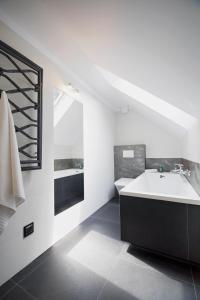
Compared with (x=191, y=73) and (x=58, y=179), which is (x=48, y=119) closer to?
(x=58, y=179)

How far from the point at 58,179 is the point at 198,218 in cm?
158

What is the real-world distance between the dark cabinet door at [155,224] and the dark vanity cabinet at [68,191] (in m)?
0.83

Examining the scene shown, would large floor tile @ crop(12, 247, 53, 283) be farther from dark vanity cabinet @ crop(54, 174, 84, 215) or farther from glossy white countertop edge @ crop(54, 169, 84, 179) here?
glossy white countertop edge @ crop(54, 169, 84, 179)

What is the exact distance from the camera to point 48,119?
1.75 meters

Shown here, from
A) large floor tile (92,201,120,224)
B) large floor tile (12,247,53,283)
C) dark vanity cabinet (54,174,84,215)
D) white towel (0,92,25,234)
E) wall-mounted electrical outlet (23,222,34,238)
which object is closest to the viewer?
white towel (0,92,25,234)

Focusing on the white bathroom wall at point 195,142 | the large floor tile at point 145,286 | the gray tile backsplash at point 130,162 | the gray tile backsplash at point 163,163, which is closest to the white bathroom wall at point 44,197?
the large floor tile at point 145,286

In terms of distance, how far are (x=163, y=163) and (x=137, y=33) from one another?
3006 millimetres

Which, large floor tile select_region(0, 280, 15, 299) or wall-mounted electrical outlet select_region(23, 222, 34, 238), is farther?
wall-mounted electrical outlet select_region(23, 222, 34, 238)

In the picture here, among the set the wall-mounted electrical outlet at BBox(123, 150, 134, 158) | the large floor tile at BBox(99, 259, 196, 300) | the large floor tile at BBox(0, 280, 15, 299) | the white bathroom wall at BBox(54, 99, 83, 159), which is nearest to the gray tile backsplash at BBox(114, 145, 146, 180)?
the wall-mounted electrical outlet at BBox(123, 150, 134, 158)

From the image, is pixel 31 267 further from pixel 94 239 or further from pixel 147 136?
pixel 147 136

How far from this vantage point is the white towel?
1.08 metres

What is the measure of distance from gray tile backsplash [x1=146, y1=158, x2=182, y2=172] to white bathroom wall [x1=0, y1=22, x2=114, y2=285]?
1395 mm

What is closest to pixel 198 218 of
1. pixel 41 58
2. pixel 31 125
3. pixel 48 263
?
pixel 48 263

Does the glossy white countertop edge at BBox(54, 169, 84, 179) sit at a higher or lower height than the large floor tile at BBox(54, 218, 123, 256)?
higher
